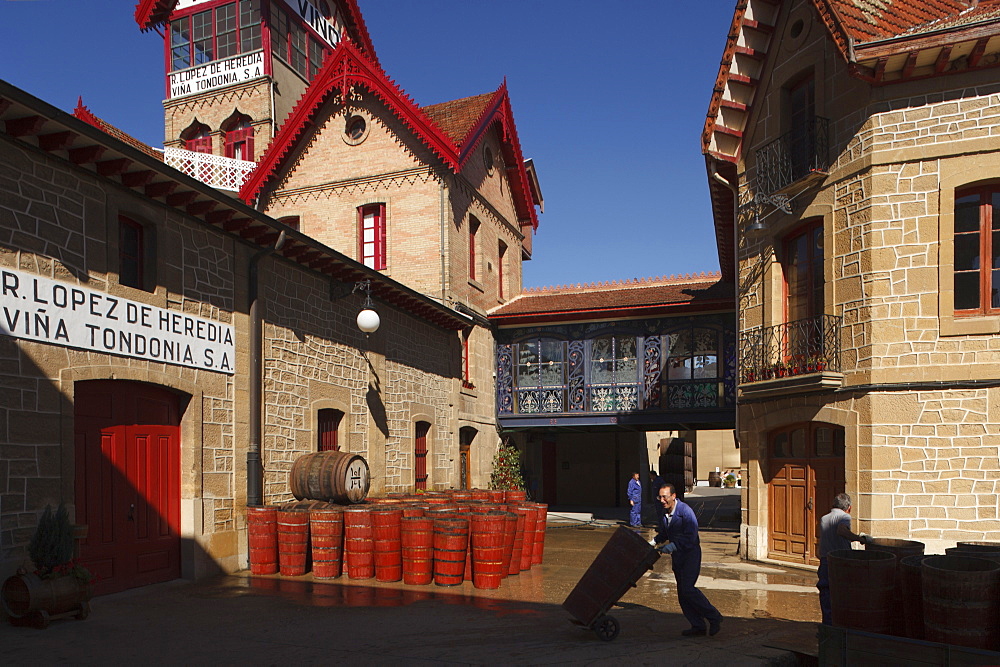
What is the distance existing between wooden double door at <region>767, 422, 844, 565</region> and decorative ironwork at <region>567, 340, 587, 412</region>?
794 centimetres

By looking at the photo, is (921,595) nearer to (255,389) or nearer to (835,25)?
(835,25)

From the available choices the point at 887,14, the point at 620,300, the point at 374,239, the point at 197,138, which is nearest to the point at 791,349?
the point at 887,14

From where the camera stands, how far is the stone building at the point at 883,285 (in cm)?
1062

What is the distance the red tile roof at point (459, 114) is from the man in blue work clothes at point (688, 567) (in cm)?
1376

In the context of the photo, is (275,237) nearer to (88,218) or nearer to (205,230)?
(205,230)

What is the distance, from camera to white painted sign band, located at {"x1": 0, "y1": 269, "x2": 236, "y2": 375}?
7.69m

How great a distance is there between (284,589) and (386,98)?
13.4 metres

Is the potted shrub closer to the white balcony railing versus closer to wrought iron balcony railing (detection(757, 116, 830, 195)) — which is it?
wrought iron balcony railing (detection(757, 116, 830, 195))

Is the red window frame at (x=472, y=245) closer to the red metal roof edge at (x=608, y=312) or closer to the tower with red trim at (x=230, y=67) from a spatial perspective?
the red metal roof edge at (x=608, y=312)

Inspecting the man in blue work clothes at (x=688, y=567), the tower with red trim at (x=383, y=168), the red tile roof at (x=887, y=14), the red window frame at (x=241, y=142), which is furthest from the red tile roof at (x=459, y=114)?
the man in blue work clothes at (x=688, y=567)

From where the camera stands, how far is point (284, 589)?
9703mm

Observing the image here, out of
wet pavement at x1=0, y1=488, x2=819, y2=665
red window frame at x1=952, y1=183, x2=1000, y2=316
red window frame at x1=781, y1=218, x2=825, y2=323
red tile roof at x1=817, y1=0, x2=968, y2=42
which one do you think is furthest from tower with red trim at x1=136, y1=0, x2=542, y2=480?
red window frame at x1=952, y1=183, x2=1000, y2=316

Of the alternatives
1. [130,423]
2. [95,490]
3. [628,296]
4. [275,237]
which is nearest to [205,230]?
[275,237]

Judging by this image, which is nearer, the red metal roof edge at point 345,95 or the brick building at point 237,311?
the brick building at point 237,311
